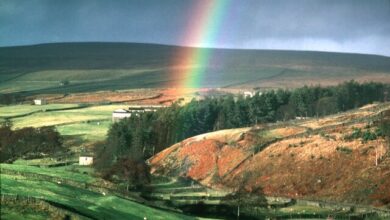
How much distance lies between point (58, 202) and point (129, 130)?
3582 inches

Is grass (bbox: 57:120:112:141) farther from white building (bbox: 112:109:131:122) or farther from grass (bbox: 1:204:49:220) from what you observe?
grass (bbox: 1:204:49:220)

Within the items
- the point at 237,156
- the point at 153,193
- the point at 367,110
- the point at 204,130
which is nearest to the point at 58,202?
the point at 153,193

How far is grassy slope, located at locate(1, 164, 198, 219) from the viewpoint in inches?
2276

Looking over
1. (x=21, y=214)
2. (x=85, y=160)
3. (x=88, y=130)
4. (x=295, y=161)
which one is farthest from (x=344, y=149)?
(x=88, y=130)

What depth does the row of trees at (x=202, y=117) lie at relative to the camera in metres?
142

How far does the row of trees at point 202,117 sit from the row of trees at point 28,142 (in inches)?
475

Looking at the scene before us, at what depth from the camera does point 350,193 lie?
307 feet

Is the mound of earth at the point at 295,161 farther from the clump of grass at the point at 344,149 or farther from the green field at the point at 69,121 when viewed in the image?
the green field at the point at 69,121

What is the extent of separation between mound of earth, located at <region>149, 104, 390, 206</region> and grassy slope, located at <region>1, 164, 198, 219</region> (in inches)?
1389

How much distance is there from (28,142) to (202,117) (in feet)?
156

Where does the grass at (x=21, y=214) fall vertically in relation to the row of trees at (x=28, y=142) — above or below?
below

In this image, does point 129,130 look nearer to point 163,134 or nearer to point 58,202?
point 163,134

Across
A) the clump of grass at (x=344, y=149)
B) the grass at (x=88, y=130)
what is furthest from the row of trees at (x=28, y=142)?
the clump of grass at (x=344, y=149)

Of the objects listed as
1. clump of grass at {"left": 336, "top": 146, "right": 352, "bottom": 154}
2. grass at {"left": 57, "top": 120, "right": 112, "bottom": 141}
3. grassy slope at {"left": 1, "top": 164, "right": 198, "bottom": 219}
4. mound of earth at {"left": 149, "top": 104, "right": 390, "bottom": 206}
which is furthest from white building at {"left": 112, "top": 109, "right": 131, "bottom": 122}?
grassy slope at {"left": 1, "top": 164, "right": 198, "bottom": 219}
